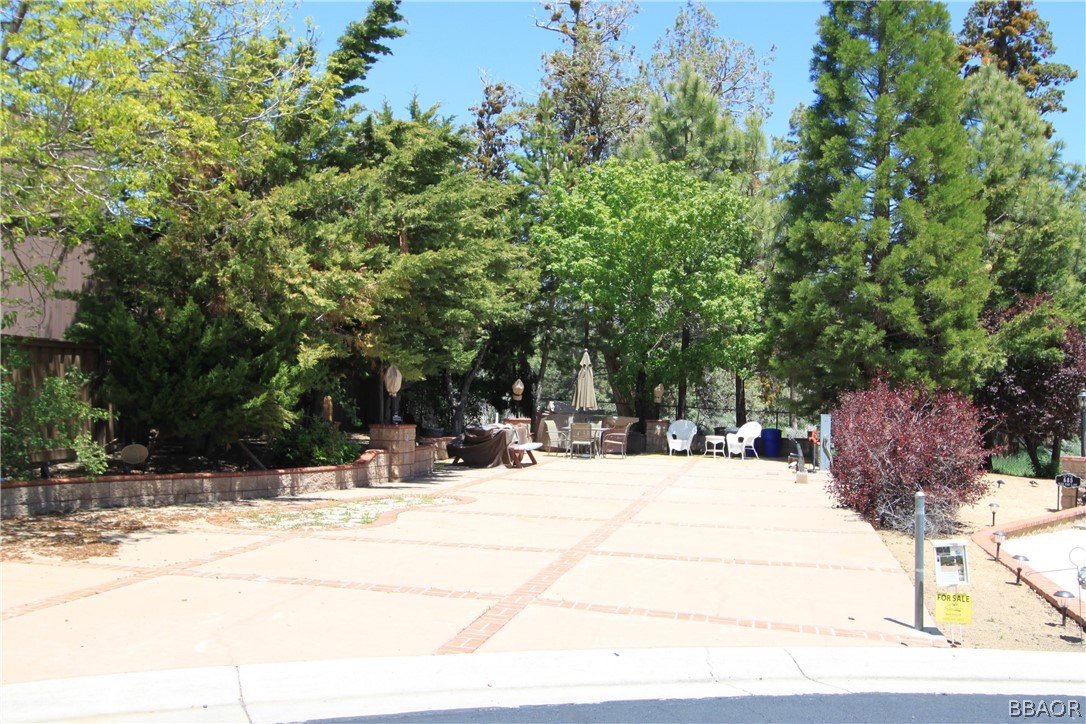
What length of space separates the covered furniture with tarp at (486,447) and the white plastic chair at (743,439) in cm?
653

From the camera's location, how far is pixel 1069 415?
21281 millimetres

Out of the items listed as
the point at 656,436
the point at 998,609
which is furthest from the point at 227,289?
the point at 656,436

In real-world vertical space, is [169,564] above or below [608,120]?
below

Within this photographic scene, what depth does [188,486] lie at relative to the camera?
1213cm

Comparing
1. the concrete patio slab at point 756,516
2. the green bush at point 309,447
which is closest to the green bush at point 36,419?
the green bush at point 309,447

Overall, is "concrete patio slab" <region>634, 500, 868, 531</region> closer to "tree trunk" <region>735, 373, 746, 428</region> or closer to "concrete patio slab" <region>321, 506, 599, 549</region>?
"concrete patio slab" <region>321, 506, 599, 549</region>

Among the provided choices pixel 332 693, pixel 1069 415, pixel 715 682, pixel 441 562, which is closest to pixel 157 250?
pixel 441 562

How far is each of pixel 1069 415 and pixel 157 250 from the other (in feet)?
67.7

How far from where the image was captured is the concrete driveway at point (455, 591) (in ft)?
19.7

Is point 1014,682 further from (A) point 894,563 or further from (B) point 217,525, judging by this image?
(B) point 217,525

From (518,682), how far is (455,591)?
2.04 meters

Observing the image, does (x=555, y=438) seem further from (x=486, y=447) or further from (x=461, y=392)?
(x=486, y=447)

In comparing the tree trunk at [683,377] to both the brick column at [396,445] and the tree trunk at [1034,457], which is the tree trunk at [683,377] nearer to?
the tree trunk at [1034,457]

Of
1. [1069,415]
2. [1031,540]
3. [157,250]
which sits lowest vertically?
[1031,540]
